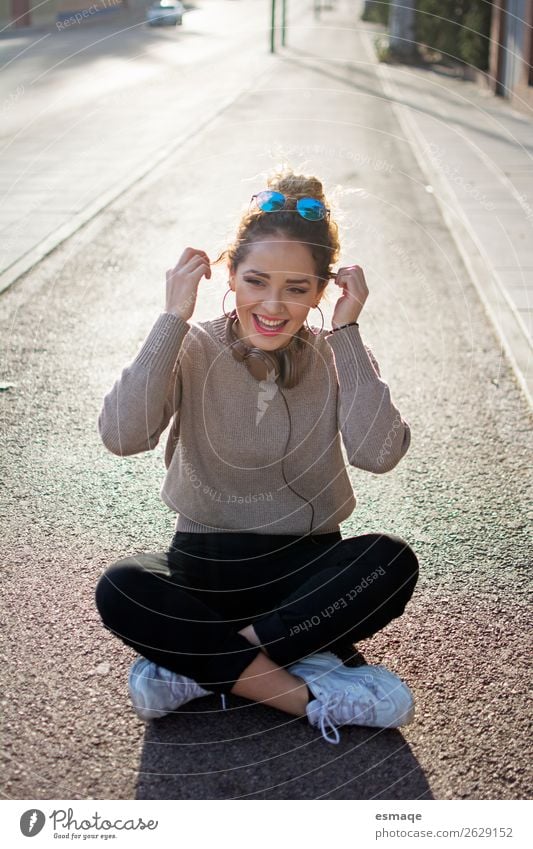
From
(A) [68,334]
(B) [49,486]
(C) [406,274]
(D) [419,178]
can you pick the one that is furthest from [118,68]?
(B) [49,486]

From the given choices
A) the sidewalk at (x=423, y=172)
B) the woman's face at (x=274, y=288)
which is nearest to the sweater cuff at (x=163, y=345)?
the woman's face at (x=274, y=288)

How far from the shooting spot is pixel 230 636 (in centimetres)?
229

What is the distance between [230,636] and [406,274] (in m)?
4.85

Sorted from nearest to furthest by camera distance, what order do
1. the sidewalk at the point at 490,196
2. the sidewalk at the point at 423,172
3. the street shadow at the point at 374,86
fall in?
1. the sidewalk at the point at 490,196
2. the sidewalk at the point at 423,172
3. the street shadow at the point at 374,86

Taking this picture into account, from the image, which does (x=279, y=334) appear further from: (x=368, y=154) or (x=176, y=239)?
(x=368, y=154)

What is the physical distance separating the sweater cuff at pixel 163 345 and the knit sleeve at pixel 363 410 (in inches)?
14.9

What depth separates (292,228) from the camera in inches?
95.1

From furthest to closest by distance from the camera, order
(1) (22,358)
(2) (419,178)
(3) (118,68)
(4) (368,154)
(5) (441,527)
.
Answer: (3) (118,68), (4) (368,154), (2) (419,178), (1) (22,358), (5) (441,527)

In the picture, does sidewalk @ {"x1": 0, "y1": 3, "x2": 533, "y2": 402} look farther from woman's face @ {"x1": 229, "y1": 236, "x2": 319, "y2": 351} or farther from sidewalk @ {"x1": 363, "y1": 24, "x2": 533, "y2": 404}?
woman's face @ {"x1": 229, "y1": 236, "x2": 319, "y2": 351}

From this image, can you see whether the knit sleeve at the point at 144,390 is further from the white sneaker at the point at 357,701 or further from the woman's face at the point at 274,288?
the white sneaker at the point at 357,701

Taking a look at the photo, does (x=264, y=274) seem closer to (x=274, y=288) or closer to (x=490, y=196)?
(x=274, y=288)

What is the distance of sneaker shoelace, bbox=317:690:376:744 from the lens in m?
2.27

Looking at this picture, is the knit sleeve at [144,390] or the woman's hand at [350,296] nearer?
the knit sleeve at [144,390]

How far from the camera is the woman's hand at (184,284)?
7.80 feet
